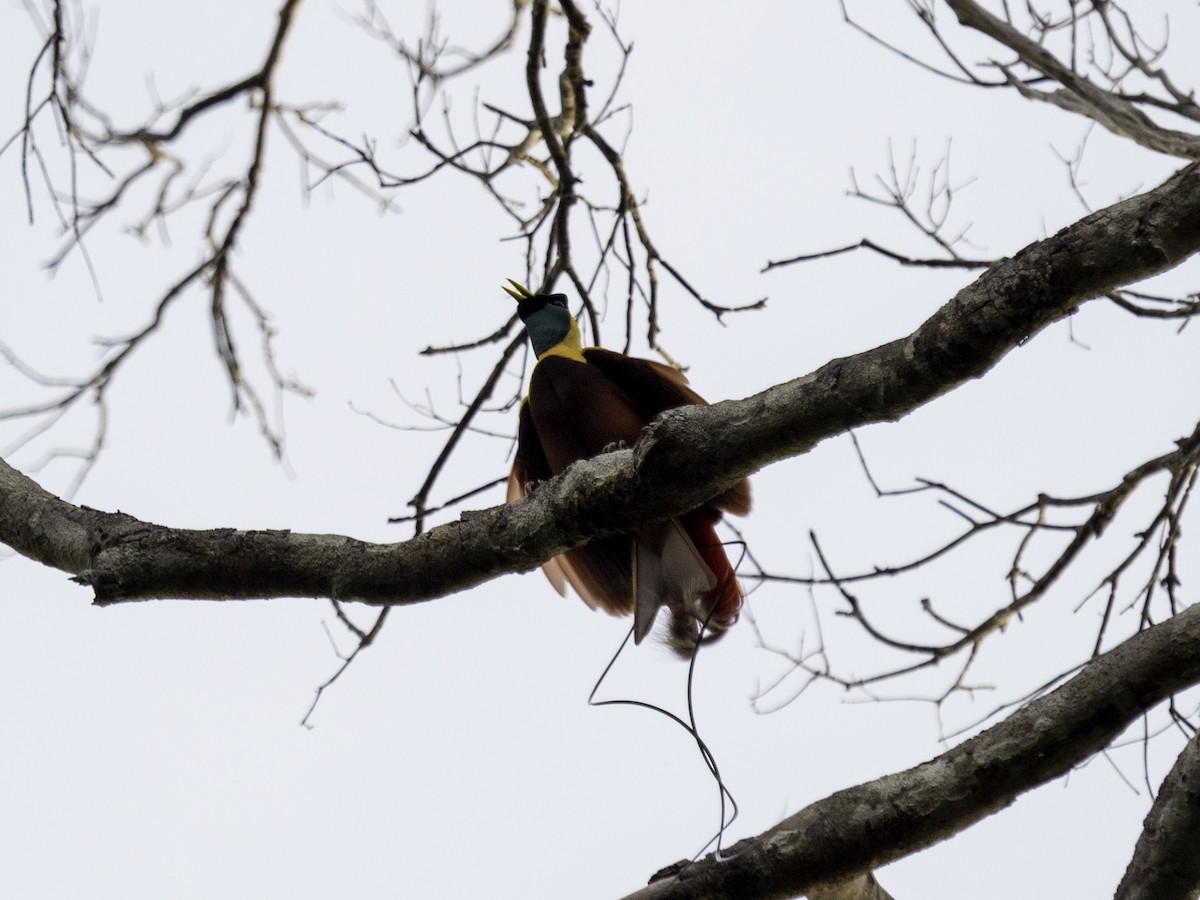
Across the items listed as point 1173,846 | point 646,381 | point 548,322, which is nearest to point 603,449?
point 646,381

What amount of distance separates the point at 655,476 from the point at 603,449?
1.20m

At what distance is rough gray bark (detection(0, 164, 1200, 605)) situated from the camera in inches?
56.1

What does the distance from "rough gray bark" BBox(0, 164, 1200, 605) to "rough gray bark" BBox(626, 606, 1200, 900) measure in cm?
48

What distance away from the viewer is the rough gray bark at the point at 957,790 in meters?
1.60

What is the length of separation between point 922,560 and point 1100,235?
1199 mm

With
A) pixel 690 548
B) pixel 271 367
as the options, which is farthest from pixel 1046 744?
pixel 271 367

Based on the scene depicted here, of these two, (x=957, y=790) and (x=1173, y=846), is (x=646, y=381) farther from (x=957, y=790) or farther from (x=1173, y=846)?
(x=1173, y=846)

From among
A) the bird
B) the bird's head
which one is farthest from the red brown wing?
the bird's head

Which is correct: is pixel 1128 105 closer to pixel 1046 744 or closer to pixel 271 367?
pixel 1046 744

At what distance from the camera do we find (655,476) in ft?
5.57

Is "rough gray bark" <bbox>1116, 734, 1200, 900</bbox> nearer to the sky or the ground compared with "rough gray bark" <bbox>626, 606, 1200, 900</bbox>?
nearer to the ground

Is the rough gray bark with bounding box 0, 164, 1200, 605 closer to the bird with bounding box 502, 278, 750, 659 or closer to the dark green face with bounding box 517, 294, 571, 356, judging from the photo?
the bird with bounding box 502, 278, 750, 659

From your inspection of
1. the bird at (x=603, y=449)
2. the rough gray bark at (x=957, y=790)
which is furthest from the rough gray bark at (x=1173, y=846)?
the bird at (x=603, y=449)

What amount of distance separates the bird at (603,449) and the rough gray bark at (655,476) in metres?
0.97
